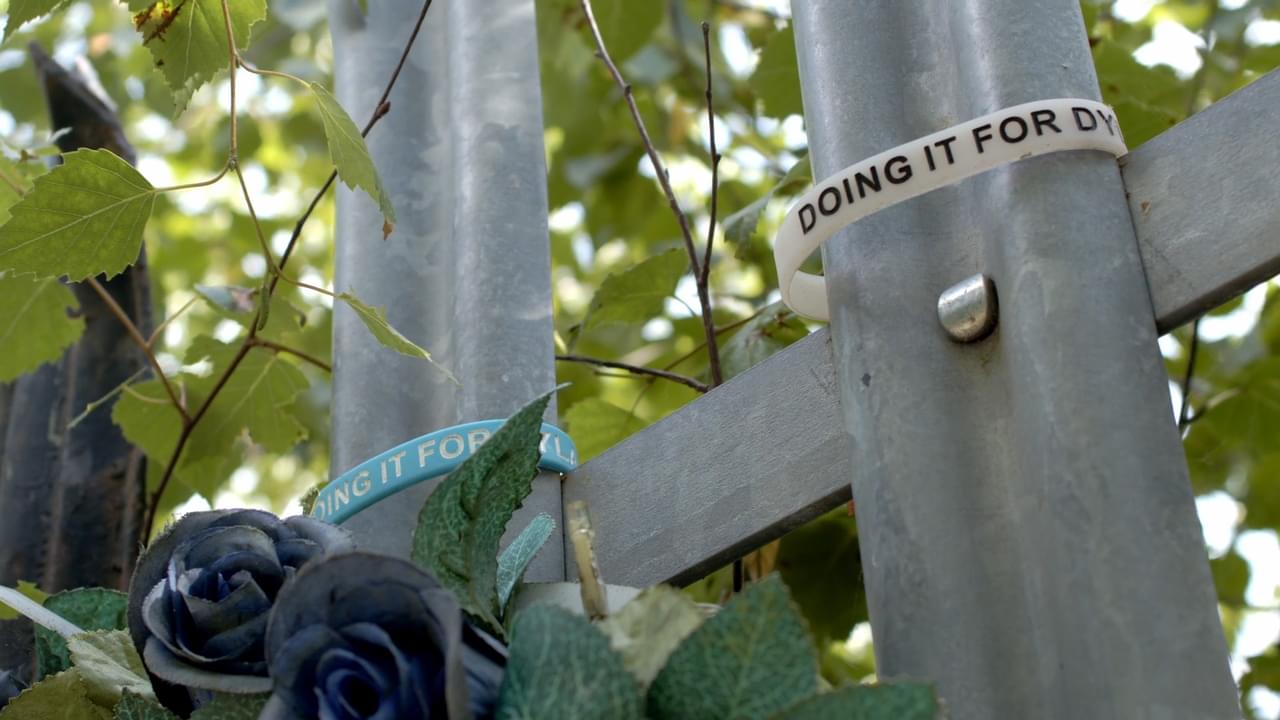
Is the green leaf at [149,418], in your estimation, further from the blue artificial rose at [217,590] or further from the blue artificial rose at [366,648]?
the blue artificial rose at [366,648]

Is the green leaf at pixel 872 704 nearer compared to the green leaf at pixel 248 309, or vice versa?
the green leaf at pixel 872 704

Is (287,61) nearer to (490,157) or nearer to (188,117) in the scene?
(188,117)

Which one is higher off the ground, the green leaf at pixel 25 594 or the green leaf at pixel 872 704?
the green leaf at pixel 25 594

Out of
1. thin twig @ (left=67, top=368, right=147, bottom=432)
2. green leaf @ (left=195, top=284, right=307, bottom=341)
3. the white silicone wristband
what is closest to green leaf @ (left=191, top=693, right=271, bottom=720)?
the white silicone wristband

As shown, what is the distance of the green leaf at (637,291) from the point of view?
1007 millimetres

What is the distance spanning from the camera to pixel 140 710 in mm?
454

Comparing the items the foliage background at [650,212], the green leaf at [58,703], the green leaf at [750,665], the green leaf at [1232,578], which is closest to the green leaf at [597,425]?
the foliage background at [650,212]

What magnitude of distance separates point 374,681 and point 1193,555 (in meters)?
0.21

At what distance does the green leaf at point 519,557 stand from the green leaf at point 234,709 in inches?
2.9

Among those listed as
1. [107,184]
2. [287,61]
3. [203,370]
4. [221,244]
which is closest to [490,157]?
[107,184]

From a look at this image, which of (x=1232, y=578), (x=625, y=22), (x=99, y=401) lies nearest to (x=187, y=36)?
(x=99, y=401)

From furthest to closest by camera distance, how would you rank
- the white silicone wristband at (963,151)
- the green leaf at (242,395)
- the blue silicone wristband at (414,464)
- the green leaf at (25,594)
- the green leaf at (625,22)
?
the green leaf at (625,22), the green leaf at (242,395), the green leaf at (25,594), the blue silicone wristband at (414,464), the white silicone wristband at (963,151)

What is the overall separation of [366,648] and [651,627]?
0.24 ft

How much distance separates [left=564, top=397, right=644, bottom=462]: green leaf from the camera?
0.97m
